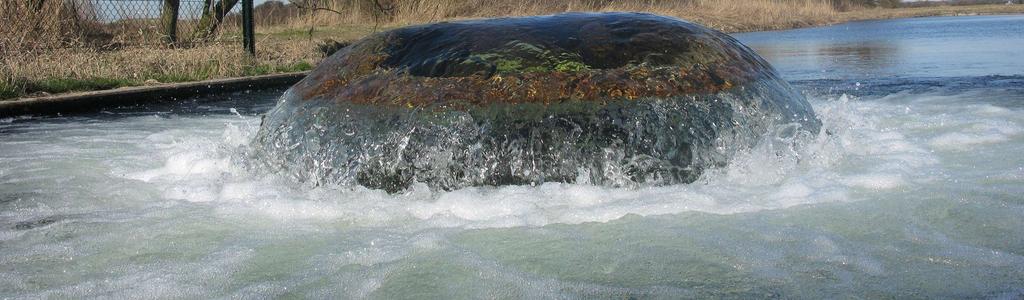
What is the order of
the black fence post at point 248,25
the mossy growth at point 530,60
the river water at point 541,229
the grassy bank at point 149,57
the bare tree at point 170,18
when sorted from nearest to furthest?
the river water at point 541,229
the mossy growth at point 530,60
the grassy bank at point 149,57
the black fence post at point 248,25
the bare tree at point 170,18

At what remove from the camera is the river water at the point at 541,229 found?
2.80 metres

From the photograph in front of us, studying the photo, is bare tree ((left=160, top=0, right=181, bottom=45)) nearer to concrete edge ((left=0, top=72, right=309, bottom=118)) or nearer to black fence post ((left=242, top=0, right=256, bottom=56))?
black fence post ((left=242, top=0, right=256, bottom=56))

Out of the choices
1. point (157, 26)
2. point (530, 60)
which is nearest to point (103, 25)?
point (157, 26)

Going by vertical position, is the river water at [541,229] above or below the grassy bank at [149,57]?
below

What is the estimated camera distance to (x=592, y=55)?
447 centimetres

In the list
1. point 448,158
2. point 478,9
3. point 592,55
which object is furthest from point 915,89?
point 478,9

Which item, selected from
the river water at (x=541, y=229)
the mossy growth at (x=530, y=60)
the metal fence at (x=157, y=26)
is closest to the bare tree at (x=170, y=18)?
the metal fence at (x=157, y=26)

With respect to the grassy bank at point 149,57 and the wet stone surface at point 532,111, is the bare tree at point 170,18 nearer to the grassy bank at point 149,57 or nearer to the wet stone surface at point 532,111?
the grassy bank at point 149,57

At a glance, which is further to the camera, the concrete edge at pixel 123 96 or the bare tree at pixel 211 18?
the bare tree at pixel 211 18

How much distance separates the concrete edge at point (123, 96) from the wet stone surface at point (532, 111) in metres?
3.19

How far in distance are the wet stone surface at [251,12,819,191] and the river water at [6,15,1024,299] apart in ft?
0.41

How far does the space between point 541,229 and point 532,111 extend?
0.83 m

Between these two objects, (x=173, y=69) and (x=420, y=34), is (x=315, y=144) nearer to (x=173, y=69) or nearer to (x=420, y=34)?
(x=420, y=34)

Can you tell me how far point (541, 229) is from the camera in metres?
3.47
